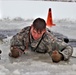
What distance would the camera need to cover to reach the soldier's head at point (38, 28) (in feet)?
10.1

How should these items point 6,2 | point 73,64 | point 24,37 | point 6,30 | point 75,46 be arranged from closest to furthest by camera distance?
point 73,64 < point 24,37 < point 75,46 < point 6,30 < point 6,2

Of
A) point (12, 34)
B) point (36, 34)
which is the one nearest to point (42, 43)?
point (36, 34)

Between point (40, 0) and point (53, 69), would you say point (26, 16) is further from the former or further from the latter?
point (53, 69)

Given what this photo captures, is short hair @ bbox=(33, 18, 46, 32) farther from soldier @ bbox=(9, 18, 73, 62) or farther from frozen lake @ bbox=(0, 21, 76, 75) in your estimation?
frozen lake @ bbox=(0, 21, 76, 75)

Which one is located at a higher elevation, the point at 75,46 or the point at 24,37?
the point at 24,37

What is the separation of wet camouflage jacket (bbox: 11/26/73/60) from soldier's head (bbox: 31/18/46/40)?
0.07 m

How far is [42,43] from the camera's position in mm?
3215

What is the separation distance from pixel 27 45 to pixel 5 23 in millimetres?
2043

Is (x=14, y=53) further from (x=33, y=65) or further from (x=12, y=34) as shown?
(x=12, y=34)

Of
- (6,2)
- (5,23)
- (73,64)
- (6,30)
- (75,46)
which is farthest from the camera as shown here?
(6,2)

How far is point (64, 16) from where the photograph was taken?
5848 mm

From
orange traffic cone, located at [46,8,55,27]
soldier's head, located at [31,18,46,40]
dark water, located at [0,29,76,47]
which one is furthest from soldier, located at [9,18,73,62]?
orange traffic cone, located at [46,8,55,27]

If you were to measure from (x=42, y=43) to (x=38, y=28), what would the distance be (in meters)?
0.23

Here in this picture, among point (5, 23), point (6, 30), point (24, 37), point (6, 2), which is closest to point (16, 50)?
point (24, 37)
